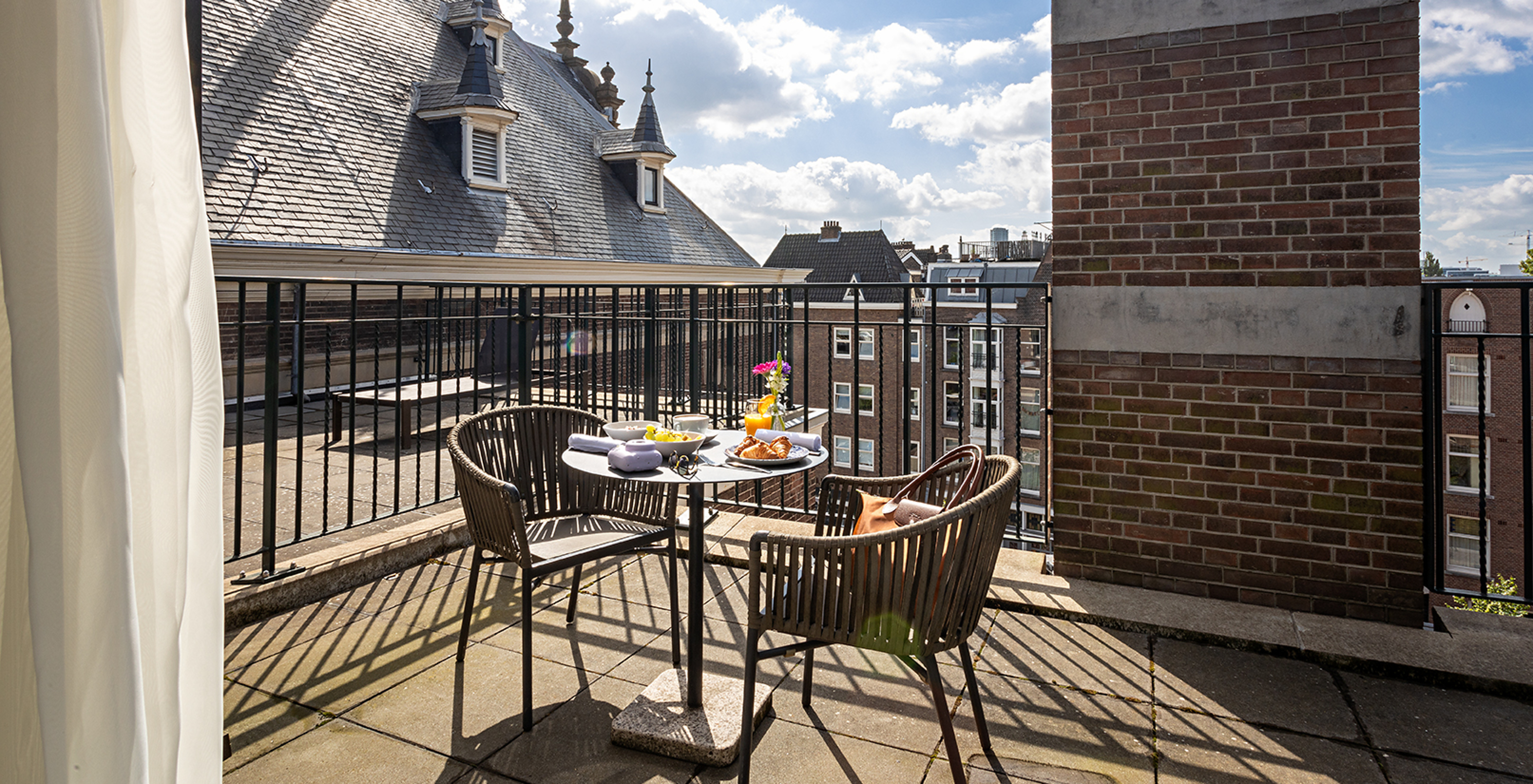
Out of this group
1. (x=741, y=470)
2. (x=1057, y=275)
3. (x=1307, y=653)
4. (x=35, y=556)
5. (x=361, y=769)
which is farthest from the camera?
(x=1057, y=275)

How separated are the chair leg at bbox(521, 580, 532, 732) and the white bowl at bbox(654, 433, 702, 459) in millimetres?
610

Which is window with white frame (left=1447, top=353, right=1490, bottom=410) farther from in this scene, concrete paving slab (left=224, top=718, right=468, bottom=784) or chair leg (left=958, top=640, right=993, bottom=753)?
concrete paving slab (left=224, top=718, right=468, bottom=784)

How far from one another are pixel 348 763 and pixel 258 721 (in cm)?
47

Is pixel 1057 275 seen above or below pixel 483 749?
above

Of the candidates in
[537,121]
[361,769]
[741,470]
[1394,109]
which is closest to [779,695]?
[741,470]

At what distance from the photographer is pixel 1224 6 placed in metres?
3.52

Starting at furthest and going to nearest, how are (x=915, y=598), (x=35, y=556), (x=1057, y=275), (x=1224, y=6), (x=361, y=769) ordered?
(x=1057, y=275), (x=1224, y=6), (x=361, y=769), (x=915, y=598), (x=35, y=556)

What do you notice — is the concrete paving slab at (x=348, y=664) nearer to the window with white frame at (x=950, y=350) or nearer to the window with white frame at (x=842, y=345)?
the window with white frame at (x=950, y=350)

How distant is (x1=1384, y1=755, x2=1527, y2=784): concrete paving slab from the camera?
2.32 m

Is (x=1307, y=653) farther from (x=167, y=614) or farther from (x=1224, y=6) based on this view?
(x=167, y=614)

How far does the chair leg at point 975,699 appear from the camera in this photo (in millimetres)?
2383

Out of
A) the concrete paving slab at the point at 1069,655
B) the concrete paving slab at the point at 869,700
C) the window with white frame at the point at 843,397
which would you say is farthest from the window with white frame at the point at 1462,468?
the concrete paving slab at the point at 869,700

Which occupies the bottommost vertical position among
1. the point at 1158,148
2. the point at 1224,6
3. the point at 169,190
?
the point at 169,190

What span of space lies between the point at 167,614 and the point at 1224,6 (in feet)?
13.8
